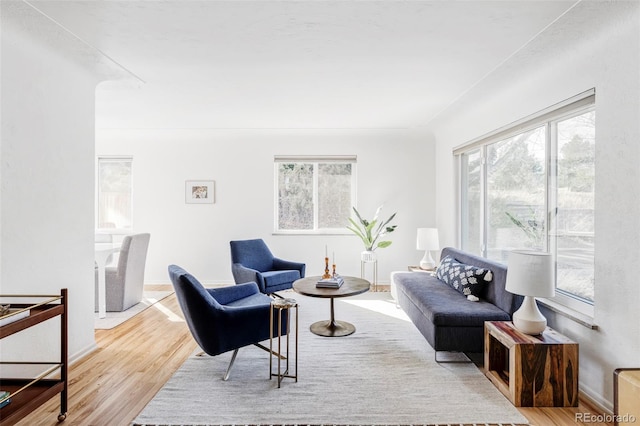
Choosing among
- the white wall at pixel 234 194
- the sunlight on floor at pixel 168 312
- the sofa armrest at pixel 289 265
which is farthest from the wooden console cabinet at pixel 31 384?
the white wall at pixel 234 194

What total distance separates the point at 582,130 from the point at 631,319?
1.36m

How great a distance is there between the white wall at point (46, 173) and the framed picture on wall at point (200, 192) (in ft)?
7.70

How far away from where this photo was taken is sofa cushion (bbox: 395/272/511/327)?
2580 millimetres

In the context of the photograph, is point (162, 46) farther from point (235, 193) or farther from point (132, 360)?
point (235, 193)

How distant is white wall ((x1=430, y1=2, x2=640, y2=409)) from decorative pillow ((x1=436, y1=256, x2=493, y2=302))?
1.92 ft

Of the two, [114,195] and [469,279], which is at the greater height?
[114,195]

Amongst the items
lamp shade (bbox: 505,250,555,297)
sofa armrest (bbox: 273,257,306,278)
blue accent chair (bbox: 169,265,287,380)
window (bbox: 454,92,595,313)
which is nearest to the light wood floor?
blue accent chair (bbox: 169,265,287,380)

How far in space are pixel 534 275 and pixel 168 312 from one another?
3.79 metres

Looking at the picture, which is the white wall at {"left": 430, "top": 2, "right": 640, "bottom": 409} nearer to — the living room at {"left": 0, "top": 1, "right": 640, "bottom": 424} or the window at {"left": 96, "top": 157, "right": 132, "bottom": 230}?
the living room at {"left": 0, "top": 1, "right": 640, "bottom": 424}

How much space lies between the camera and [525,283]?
2.23 metres

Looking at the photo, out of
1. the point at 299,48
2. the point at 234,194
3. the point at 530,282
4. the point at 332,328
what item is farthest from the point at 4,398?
the point at 234,194

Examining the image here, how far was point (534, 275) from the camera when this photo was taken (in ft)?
7.23

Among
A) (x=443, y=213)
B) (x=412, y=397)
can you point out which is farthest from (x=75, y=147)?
(x=443, y=213)

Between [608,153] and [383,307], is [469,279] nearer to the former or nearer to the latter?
[383,307]
